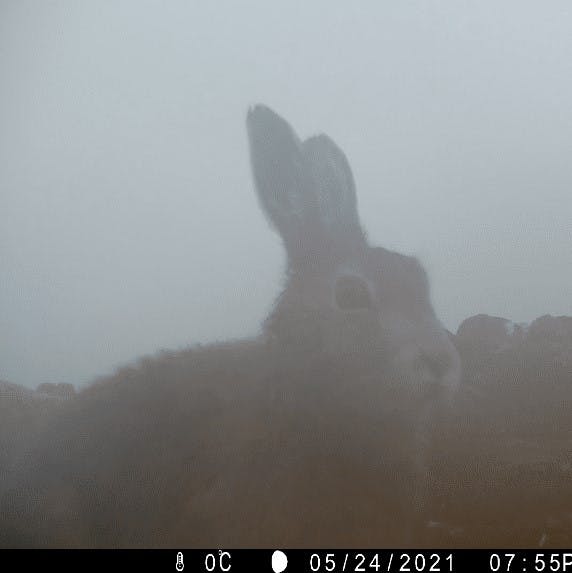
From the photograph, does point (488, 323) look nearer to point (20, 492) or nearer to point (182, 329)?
point (182, 329)

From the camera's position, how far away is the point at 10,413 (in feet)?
4.39

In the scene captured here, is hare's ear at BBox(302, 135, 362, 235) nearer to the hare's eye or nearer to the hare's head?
the hare's head

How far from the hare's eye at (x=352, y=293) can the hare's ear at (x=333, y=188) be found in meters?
0.12

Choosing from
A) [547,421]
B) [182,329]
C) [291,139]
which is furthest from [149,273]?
[547,421]

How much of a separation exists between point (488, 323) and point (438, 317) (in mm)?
122

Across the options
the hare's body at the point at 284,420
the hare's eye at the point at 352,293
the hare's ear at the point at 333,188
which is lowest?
the hare's body at the point at 284,420

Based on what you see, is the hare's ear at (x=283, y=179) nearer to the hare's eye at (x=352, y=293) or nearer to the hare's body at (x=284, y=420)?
the hare's body at (x=284, y=420)

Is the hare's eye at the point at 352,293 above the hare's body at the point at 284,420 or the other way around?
above

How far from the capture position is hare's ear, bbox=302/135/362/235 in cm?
133

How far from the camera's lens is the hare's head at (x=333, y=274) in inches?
51.4
